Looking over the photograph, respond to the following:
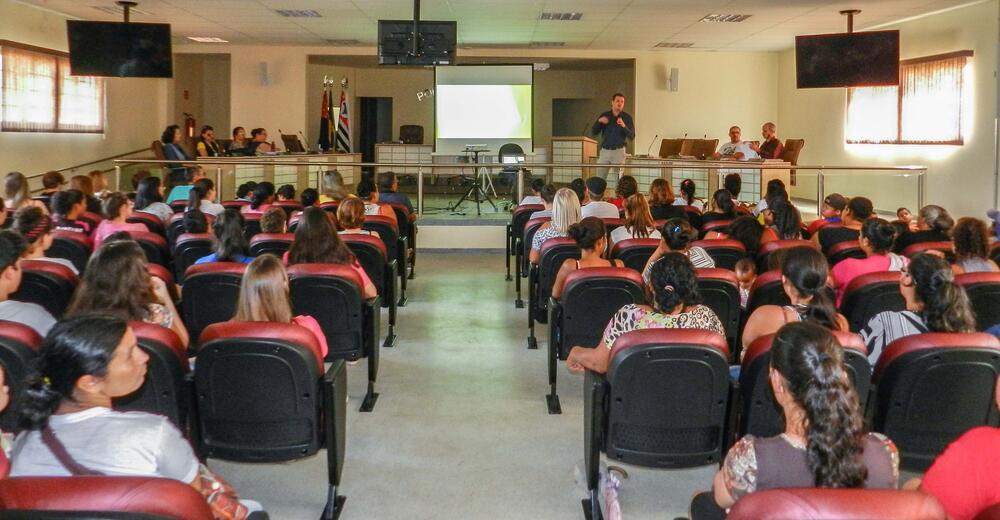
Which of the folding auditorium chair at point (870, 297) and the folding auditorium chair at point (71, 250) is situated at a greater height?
the folding auditorium chair at point (71, 250)

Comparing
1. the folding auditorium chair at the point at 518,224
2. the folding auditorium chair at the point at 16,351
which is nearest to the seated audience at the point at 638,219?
the folding auditorium chair at the point at 518,224

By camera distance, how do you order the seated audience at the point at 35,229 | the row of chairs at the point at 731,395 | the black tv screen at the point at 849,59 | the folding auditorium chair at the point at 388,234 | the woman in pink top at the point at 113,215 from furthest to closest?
the black tv screen at the point at 849,59
the folding auditorium chair at the point at 388,234
the woman in pink top at the point at 113,215
the seated audience at the point at 35,229
the row of chairs at the point at 731,395

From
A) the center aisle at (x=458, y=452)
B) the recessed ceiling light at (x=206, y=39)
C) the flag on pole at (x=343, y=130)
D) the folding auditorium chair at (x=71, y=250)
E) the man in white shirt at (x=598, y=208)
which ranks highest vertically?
the recessed ceiling light at (x=206, y=39)

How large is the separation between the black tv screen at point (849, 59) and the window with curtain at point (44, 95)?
10.1 meters

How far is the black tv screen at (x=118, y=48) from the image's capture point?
37.3 ft

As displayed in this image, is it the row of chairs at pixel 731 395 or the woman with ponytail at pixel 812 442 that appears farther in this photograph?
the row of chairs at pixel 731 395

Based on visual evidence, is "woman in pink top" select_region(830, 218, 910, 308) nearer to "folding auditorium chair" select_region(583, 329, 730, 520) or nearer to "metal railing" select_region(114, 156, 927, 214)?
"folding auditorium chair" select_region(583, 329, 730, 520)

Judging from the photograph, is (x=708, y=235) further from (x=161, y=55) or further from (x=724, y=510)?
(x=161, y=55)

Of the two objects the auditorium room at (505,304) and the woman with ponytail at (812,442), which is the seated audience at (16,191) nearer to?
the auditorium room at (505,304)

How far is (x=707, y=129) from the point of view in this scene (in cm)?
1936

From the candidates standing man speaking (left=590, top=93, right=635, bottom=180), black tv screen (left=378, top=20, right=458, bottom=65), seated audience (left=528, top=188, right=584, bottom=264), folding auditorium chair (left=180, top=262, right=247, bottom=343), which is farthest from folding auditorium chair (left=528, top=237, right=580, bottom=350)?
standing man speaking (left=590, top=93, right=635, bottom=180)

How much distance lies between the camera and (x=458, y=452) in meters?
4.33

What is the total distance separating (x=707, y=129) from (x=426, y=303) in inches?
492

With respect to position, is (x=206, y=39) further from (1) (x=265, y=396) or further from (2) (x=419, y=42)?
(1) (x=265, y=396)
